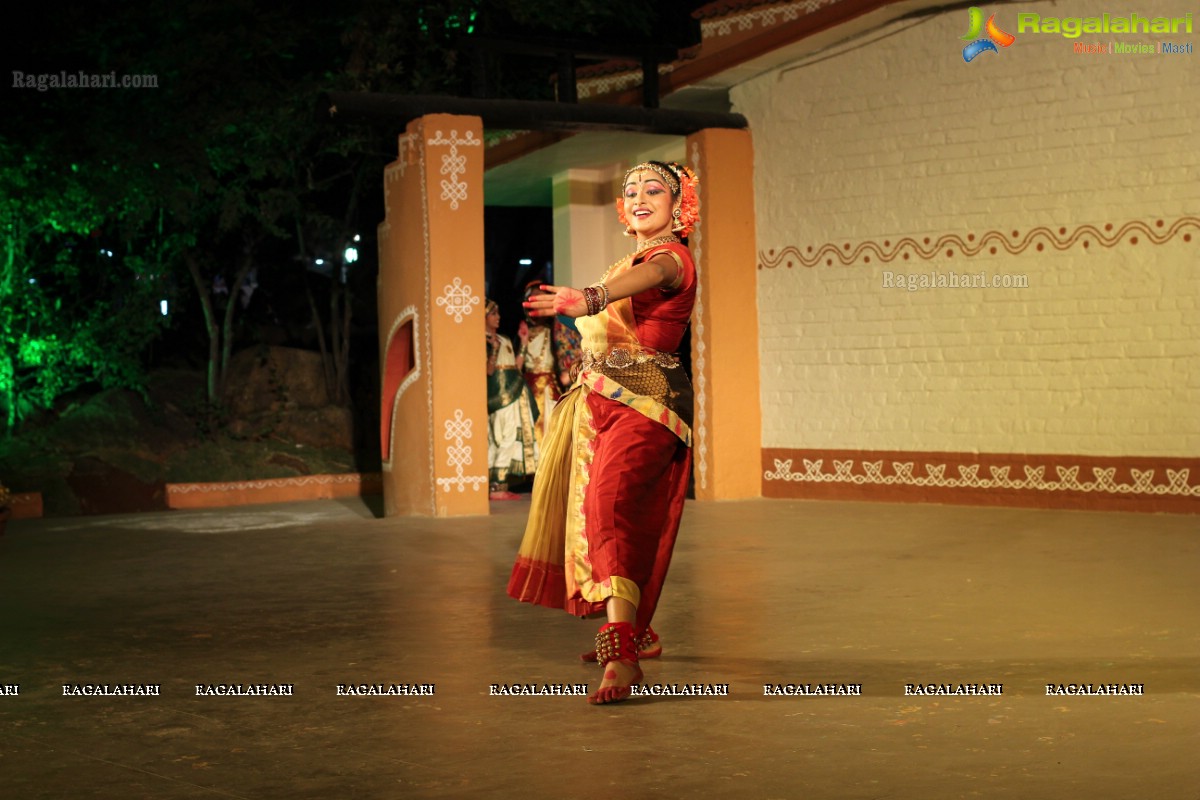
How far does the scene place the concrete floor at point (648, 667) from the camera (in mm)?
3617

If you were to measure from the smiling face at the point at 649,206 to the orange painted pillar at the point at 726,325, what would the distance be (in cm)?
682

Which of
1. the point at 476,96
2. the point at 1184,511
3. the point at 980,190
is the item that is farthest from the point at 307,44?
the point at 1184,511

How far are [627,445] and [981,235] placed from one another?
6513mm

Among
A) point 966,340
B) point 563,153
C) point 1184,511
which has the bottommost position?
point 1184,511

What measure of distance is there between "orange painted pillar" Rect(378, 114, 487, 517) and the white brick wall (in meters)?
2.59

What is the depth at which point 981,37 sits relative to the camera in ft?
34.9

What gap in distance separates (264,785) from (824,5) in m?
8.83

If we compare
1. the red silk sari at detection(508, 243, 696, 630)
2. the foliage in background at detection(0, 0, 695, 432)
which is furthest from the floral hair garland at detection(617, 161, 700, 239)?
the foliage in background at detection(0, 0, 695, 432)

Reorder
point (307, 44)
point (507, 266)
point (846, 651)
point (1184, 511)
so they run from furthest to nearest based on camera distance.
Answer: point (507, 266) → point (307, 44) → point (1184, 511) → point (846, 651)

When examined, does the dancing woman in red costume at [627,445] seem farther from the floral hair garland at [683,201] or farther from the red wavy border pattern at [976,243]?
the red wavy border pattern at [976,243]

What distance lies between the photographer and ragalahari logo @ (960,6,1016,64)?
34.5ft

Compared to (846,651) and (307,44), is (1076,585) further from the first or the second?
(307,44)

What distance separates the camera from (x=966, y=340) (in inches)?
423

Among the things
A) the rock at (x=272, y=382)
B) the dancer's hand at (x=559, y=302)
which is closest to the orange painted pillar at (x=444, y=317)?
the rock at (x=272, y=382)
